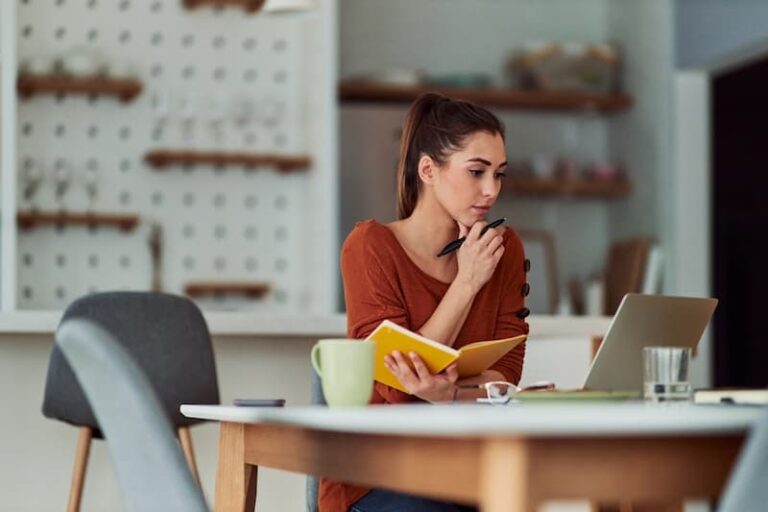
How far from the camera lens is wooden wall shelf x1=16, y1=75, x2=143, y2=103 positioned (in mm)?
5555

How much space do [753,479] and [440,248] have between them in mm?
1330

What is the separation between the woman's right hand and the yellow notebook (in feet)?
0.89

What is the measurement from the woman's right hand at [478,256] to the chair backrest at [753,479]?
1146 millimetres

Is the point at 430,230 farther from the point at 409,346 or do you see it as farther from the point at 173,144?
the point at 173,144

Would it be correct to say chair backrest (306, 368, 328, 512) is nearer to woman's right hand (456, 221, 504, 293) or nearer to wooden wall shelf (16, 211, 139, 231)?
woman's right hand (456, 221, 504, 293)

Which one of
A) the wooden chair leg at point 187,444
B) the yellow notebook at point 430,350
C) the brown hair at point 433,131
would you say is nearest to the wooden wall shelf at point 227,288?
the wooden chair leg at point 187,444

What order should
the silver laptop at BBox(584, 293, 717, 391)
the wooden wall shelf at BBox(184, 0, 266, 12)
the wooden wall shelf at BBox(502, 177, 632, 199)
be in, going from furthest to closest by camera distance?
the wooden wall shelf at BBox(502, 177, 632, 199) < the wooden wall shelf at BBox(184, 0, 266, 12) < the silver laptop at BBox(584, 293, 717, 391)

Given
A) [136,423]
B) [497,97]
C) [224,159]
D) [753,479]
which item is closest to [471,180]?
[136,423]

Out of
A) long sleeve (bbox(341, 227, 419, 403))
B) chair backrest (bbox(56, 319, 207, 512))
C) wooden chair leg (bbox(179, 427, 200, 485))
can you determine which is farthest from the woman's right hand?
wooden chair leg (bbox(179, 427, 200, 485))

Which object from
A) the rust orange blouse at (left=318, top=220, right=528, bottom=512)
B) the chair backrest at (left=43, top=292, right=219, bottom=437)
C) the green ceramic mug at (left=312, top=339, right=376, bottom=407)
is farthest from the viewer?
the chair backrest at (left=43, top=292, right=219, bottom=437)

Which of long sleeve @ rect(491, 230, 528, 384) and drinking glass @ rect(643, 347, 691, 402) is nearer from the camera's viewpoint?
drinking glass @ rect(643, 347, 691, 402)

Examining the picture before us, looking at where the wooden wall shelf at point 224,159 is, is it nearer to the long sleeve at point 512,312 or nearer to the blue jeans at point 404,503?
the long sleeve at point 512,312

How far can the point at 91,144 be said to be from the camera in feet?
19.1

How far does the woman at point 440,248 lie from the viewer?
231cm
